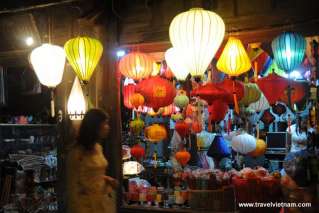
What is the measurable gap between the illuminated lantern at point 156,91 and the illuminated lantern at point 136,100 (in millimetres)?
860

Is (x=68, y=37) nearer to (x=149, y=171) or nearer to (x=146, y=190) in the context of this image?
(x=146, y=190)

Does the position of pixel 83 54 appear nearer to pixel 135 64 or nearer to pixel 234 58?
pixel 135 64

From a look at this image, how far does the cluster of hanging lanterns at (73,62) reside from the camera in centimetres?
621

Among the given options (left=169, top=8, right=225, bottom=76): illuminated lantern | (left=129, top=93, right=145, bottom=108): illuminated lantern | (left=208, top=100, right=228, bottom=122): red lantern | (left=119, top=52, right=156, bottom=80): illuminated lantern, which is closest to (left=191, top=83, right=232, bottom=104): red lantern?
(left=208, top=100, right=228, bottom=122): red lantern

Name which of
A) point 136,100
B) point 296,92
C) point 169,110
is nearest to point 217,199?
point 296,92

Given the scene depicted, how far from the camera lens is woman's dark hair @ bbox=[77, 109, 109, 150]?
16.3 ft

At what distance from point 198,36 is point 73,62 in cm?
217

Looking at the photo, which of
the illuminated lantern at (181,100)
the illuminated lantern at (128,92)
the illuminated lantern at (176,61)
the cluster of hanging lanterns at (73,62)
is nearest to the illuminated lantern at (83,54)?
the cluster of hanging lanterns at (73,62)

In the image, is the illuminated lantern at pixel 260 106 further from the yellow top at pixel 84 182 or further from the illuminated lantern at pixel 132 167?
the yellow top at pixel 84 182

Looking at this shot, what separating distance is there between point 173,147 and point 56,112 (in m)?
4.08

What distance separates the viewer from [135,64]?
277 inches

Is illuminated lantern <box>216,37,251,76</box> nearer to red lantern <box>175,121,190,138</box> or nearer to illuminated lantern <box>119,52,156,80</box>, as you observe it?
illuminated lantern <box>119,52,156,80</box>

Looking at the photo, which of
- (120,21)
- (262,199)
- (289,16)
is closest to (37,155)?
(120,21)

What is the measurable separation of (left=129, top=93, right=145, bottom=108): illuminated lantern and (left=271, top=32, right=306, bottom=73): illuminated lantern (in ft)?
9.89
